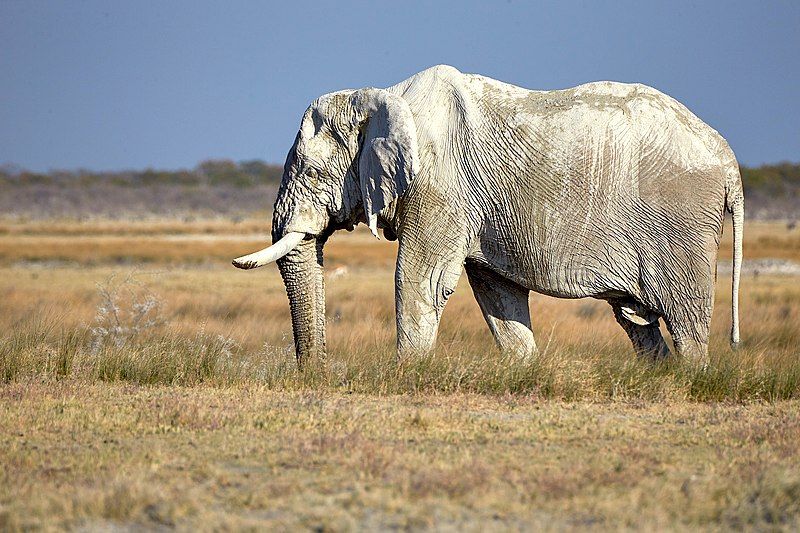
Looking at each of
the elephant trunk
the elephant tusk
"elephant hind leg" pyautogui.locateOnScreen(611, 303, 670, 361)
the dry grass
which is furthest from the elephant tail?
the elephant tusk

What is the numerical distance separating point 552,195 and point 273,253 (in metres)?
2.47

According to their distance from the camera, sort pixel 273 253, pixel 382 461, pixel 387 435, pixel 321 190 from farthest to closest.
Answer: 1. pixel 321 190
2. pixel 273 253
3. pixel 387 435
4. pixel 382 461

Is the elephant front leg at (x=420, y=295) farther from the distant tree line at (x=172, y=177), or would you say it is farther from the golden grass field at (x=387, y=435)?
the distant tree line at (x=172, y=177)

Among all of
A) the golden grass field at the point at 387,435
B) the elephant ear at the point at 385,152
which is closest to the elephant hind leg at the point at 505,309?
the golden grass field at the point at 387,435

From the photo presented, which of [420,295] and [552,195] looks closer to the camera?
[552,195]

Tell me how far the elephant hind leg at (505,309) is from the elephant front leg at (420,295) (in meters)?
0.82

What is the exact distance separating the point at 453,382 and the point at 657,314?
1936 mm

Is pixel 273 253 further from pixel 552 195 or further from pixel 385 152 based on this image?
pixel 552 195

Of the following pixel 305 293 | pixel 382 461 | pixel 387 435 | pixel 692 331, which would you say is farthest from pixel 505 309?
pixel 382 461

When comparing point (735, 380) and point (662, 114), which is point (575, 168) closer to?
point (662, 114)

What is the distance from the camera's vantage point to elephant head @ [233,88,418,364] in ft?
A: 34.3

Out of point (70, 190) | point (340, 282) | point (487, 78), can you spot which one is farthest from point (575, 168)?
point (70, 190)

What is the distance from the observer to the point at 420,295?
34.0 ft

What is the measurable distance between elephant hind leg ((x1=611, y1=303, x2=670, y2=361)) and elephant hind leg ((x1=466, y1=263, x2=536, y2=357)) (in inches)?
32.8
